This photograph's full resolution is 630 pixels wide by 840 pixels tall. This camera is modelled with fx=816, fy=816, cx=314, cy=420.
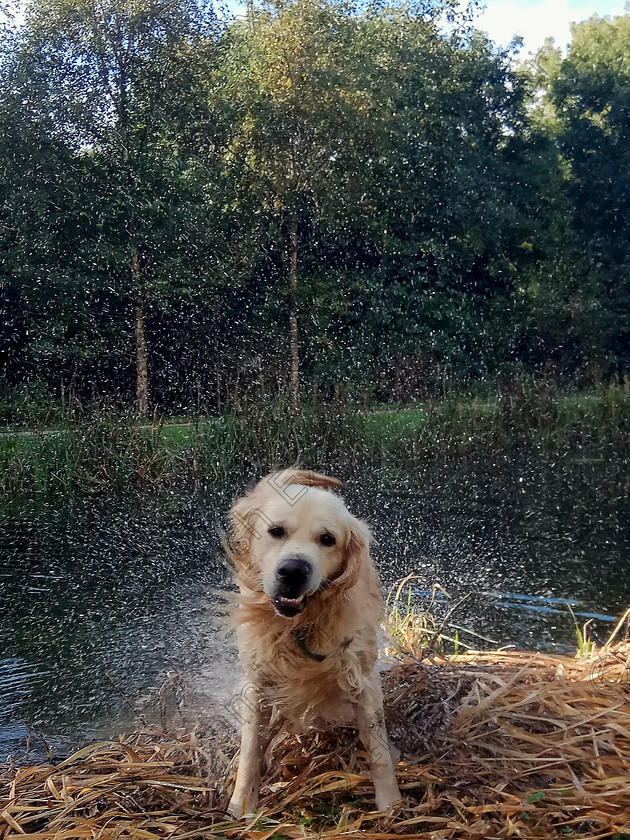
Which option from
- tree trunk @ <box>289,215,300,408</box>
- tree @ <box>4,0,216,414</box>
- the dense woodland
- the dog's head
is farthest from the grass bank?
tree @ <box>4,0,216,414</box>

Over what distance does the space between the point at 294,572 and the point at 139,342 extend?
11.4 m

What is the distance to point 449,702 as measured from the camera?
2.96 meters

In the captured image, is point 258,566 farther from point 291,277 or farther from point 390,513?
point 291,277

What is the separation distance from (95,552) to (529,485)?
5.05 metres

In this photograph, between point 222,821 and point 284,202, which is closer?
point 222,821

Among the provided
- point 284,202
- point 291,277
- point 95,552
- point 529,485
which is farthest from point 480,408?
point 284,202

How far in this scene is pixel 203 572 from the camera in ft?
24.3

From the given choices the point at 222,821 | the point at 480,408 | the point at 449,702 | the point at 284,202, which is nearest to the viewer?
the point at 222,821

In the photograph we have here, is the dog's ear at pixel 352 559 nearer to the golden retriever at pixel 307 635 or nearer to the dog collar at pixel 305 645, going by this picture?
the golden retriever at pixel 307 635

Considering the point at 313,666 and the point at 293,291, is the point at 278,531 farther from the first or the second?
the point at 293,291

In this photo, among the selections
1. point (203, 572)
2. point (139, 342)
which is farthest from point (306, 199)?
point (203, 572)

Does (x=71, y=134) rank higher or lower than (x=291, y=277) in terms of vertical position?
higher

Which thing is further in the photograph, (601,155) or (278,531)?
(601,155)

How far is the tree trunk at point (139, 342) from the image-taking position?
11620 millimetres
